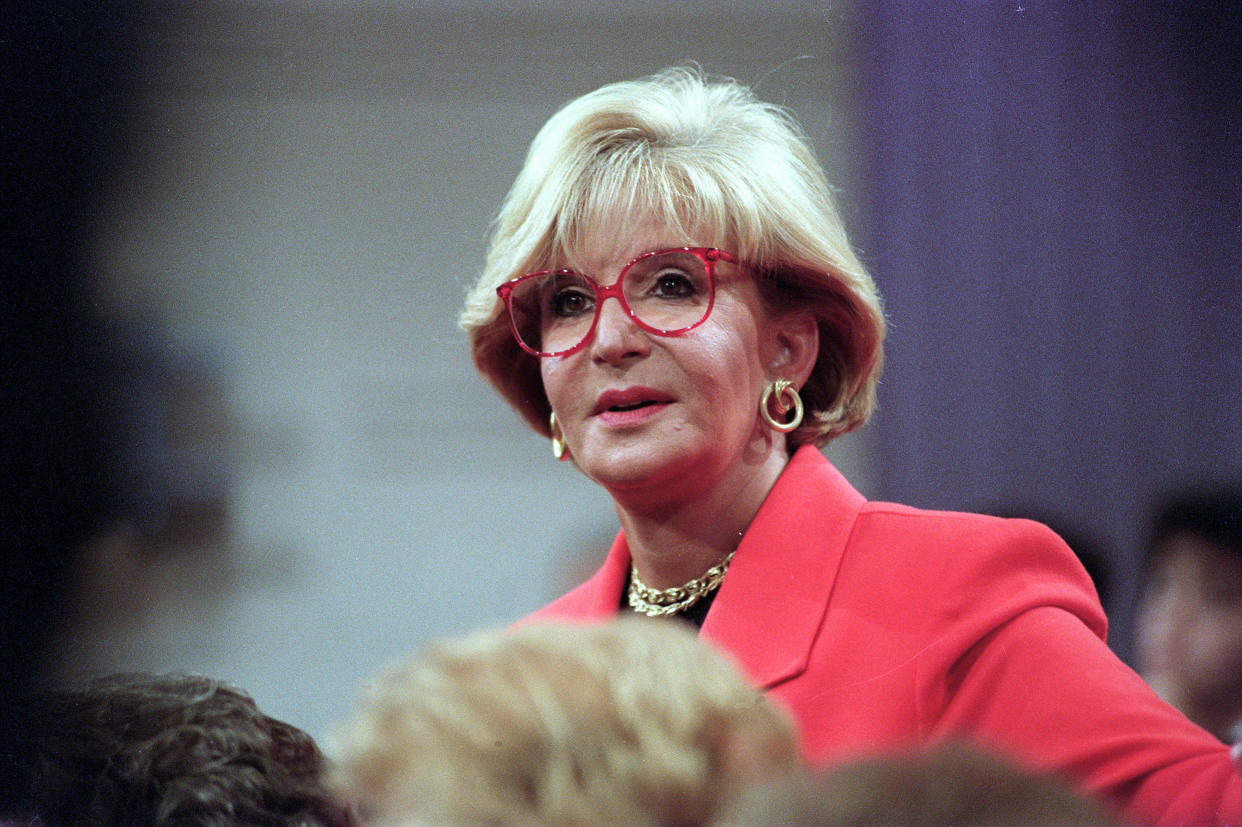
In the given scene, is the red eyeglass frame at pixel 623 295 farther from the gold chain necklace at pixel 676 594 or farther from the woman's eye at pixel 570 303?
the gold chain necklace at pixel 676 594

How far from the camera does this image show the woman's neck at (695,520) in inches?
69.9

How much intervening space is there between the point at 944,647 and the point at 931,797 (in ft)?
2.66

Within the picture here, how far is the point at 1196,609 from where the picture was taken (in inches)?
66.6

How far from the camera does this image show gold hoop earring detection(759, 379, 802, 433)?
1805 mm

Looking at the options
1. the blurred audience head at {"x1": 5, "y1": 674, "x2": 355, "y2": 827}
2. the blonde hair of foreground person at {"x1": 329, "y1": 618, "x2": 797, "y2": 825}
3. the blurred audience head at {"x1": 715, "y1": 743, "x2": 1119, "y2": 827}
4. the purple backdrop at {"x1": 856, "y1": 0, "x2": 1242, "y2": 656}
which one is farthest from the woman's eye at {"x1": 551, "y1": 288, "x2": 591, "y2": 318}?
the blurred audience head at {"x1": 715, "y1": 743, "x2": 1119, "y2": 827}

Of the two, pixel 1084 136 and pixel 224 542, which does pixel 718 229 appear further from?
pixel 224 542

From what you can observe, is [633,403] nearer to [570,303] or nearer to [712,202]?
[570,303]

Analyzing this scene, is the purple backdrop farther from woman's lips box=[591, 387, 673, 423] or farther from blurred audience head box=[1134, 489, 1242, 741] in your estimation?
woman's lips box=[591, 387, 673, 423]

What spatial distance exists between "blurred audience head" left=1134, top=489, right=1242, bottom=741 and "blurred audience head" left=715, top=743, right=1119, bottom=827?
1000 millimetres

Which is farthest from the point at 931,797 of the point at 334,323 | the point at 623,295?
the point at 334,323

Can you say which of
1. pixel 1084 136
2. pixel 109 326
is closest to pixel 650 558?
pixel 1084 136

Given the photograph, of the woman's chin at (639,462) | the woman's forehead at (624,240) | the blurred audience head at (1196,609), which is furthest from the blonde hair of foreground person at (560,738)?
the blurred audience head at (1196,609)

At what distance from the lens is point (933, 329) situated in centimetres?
189

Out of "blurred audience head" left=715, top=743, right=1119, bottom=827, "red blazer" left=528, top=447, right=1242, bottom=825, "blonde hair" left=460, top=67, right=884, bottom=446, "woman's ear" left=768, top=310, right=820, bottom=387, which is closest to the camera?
"blurred audience head" left=715, top=743, right=1119, bottom=827
